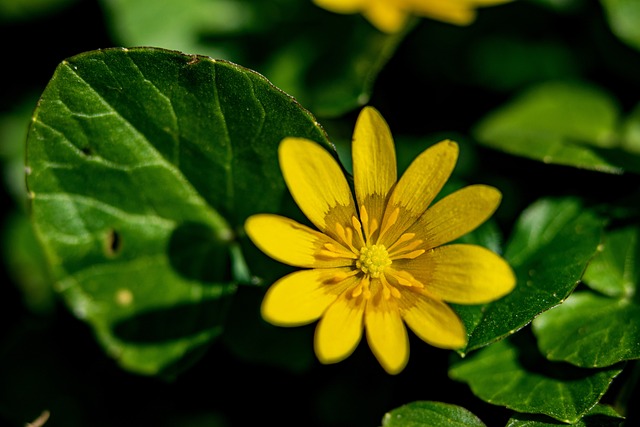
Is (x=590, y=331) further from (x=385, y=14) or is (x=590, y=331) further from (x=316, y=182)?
(x=385, y=14)

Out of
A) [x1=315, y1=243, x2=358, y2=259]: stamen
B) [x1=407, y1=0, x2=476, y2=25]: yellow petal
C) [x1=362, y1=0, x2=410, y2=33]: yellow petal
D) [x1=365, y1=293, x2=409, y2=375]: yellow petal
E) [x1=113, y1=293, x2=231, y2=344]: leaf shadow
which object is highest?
[x1=362, y1=0, x2=410, y2=33]: yellow petal

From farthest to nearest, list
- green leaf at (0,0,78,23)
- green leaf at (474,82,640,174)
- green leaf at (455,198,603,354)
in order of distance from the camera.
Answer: green leaf at (0,0,78,23), green leaf at (474,82,640,174), green leaf at (455,198,603,354)

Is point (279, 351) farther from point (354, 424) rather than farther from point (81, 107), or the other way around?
point (81, 107)

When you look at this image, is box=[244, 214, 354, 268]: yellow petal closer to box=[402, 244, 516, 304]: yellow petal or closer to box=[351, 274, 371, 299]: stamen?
box=[351, 274, 371, 299]: stamen

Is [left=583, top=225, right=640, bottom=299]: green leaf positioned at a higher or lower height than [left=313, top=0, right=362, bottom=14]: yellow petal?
lower

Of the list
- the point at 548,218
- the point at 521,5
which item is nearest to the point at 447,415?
the point at 548,218

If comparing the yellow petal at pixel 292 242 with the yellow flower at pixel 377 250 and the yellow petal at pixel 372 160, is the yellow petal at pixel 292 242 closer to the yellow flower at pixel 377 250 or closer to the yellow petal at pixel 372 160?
the yellow flower at pixel 377 250

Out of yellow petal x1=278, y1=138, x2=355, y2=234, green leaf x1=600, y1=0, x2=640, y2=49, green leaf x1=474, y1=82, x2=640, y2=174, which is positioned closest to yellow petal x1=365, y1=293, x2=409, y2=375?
yellow petal x1=278, y1=138, x2=355, y2=234

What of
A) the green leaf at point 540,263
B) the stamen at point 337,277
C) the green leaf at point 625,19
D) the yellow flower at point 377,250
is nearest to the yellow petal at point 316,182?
the yellow flower at point 377,250
